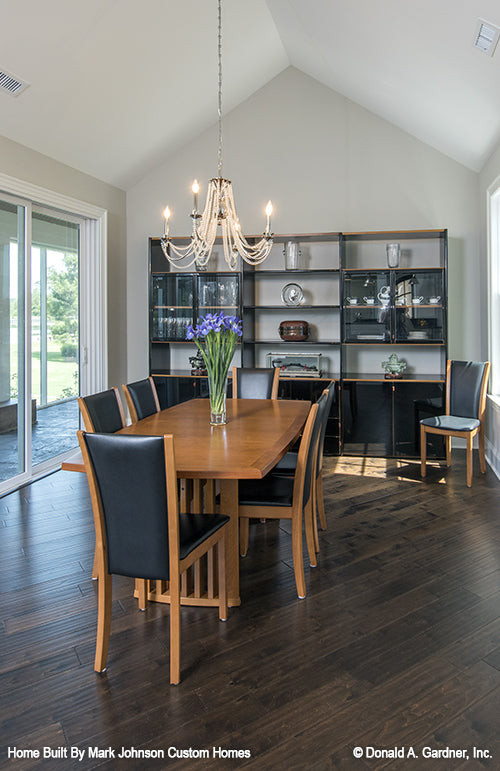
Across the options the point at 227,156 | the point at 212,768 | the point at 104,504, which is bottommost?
the point at 212,768

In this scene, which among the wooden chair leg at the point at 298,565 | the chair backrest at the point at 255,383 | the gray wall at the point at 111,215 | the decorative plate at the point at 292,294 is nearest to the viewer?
the wooden chair leg at the point at 298,565

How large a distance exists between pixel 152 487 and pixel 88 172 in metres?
4.22

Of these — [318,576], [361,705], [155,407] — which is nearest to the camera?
[361,705]

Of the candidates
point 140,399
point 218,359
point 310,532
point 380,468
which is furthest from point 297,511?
point 380,468

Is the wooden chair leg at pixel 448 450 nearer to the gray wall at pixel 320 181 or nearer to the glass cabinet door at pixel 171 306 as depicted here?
the gray wall at pixel 320 181

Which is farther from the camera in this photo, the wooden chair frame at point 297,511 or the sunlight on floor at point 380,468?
the sunlight on floor at point 380,468

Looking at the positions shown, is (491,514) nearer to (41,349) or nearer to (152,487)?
(152,487)

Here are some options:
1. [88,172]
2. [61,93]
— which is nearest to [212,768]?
[61,93]

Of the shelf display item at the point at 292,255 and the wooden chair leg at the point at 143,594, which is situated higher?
the shelf display item at the point at 292,255

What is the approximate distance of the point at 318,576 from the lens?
9.36 ft

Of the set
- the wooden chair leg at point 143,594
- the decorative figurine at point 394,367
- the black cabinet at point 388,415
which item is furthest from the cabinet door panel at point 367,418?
the wooden chair leg at point 143,594

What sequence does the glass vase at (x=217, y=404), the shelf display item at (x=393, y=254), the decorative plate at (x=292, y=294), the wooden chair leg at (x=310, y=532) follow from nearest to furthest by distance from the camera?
the wooden chair leg at (x=310, y=532), the glass vase at (x=217, y=404), the shelf display item at (x=393, y=254), the decorative plate at (x=292, y=294)

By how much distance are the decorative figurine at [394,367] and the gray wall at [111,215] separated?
280 centimetres

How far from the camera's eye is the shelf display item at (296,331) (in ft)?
18.6
